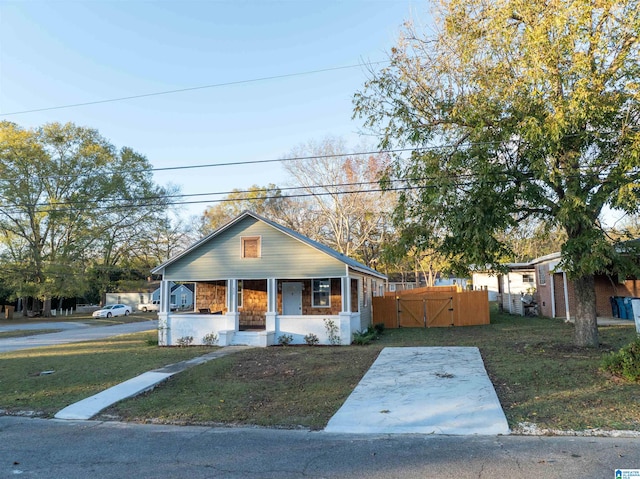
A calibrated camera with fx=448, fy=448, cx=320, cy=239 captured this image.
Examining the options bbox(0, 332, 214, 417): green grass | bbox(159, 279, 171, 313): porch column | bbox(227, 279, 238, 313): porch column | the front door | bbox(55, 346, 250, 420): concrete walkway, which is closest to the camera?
bbox(55, 346, 250, 420): concrete walkway

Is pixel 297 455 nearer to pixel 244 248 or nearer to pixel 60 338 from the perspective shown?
pixel 244 248

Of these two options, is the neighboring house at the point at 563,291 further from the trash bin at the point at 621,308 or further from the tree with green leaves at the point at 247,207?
the tree with green leaves at the point at 247,207

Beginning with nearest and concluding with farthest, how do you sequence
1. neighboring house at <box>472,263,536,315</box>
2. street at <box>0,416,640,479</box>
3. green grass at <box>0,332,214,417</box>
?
street at <box>0,416,640,479</box> < green grass at <box>0,332,214,417</box> < neighboring house at <box>472,263,536,315</box>

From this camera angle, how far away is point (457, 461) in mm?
5082

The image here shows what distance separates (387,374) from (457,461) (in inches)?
205

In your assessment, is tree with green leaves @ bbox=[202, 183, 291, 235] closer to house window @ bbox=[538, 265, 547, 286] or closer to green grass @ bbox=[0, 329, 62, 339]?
green grass @ bbox=[0, 329, 62, 339]

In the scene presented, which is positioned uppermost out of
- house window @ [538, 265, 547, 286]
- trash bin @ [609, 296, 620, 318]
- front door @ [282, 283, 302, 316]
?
house window @ [538, 265, 547, 286]

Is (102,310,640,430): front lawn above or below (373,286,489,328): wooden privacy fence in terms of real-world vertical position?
below

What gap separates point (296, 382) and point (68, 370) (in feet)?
21.8

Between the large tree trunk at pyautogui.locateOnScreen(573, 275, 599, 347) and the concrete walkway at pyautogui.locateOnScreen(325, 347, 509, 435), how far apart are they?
3.05 m

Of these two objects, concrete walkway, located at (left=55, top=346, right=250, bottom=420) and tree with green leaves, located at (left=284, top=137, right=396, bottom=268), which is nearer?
concrete walkway, located at (left=55, top=346, right=250, bottom=420)

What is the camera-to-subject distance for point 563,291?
75.8 feet

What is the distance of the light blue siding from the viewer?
1658 centimetres

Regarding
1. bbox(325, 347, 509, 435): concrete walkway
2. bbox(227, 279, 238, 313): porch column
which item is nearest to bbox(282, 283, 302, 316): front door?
bbox(227, 279, 238, 313): porch column
